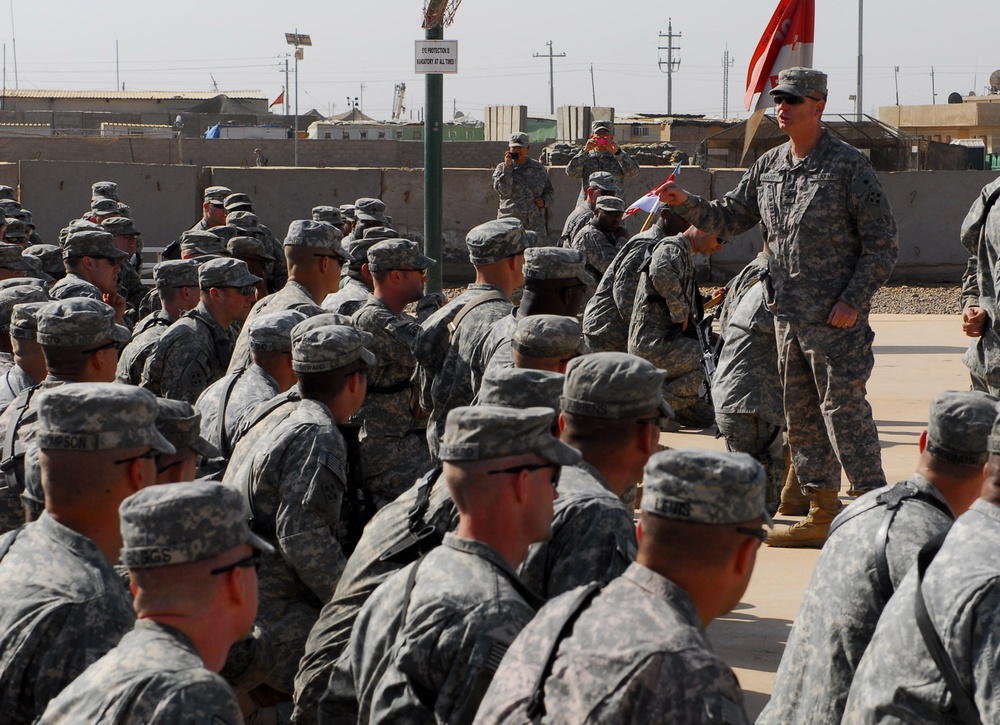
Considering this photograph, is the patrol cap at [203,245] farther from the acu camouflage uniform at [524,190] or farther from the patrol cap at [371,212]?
the acu camouflage uniform at [524,190]

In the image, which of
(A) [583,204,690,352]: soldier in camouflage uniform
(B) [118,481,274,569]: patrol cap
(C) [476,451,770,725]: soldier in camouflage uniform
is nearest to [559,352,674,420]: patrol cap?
(C) [476,451,770,725]: soldier in camouflage uniform

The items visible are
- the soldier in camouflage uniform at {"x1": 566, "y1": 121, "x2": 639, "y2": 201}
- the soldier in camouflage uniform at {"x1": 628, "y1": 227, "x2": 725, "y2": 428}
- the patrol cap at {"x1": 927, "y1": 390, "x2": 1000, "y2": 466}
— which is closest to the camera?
the patrol cap at {"x1": 927, "y1": 390, "x2": 1000, "y2": 466}

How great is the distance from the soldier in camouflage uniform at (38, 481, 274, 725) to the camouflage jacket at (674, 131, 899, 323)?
15.7ft

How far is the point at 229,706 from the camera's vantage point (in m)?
2.78

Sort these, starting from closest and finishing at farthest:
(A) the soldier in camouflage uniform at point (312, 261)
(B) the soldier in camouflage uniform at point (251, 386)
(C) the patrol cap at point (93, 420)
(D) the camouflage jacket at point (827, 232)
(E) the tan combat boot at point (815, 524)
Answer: (C) the patrol cap at point (93, 420) < (B) the soldier in camouflage uniform at point (251, 386) < (D) the camouflage jacket at point (827, 232) < (E) the tan combat boot at point (815, 524) < (A) the soldier in camouflage uniform at point (312, 261)

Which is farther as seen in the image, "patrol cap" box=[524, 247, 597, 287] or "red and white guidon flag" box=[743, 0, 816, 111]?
"red and white guidon flag" box=[743, 0, 816, 111]

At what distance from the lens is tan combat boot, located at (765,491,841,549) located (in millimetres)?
7484

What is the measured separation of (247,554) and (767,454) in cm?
554

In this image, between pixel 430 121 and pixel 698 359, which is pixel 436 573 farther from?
pixel 430 121

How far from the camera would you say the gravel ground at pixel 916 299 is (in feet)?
61.4

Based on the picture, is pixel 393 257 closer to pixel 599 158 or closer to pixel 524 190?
pixel 599 158

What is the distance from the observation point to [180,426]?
4.55 m

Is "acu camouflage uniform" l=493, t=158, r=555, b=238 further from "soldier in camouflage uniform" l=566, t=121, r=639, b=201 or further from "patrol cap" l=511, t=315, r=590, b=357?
"patrol cap" l=511, t=315, r=590, b=357

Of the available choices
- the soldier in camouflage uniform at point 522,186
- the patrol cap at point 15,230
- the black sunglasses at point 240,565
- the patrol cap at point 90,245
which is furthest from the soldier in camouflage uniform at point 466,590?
the soldier in camouflage uniform at point 522,186
